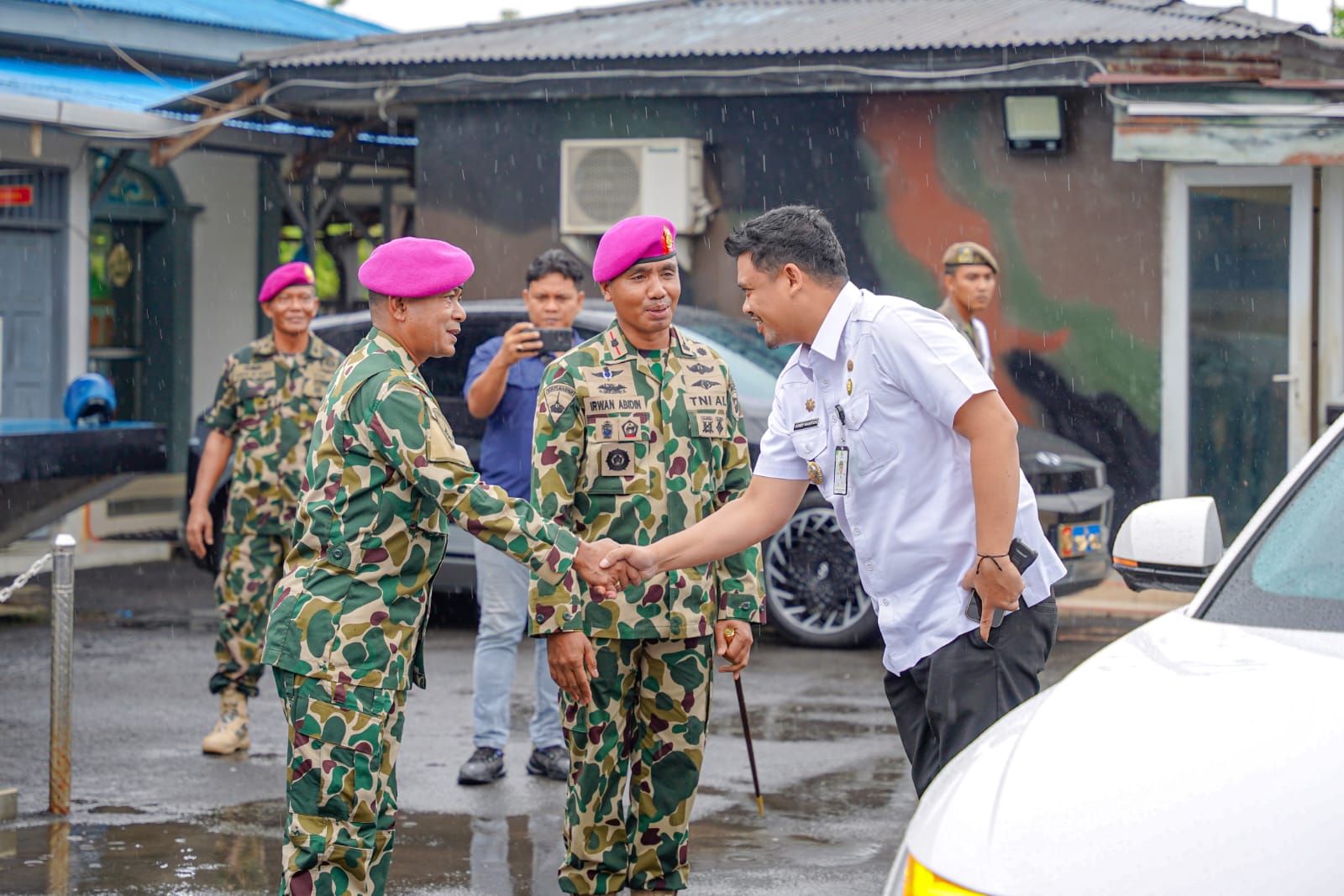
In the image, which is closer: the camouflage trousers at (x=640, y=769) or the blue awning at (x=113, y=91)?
the camouflage trousers at (x=640, y=769)

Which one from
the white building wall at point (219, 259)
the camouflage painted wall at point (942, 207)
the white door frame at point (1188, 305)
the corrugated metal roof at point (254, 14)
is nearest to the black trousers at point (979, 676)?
the white door frame at point (1188, 305)

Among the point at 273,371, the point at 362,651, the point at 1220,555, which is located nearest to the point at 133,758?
the point at 273,371

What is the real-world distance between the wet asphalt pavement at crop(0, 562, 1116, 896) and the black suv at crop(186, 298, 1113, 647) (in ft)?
0.84

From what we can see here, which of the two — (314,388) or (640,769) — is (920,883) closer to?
(640,769)

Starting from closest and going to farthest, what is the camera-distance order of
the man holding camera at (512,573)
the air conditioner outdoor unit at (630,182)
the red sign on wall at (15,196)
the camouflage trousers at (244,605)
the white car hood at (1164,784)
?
the white car hood at (1164,784), the man holding camera at (512,573), the camouflage trousers at (244,605), the red sign on wall at (15,196), the air conditioner outdoor unit at (630,182)

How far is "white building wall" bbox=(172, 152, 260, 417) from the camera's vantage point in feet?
51.0

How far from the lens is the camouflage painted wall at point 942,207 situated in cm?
1260

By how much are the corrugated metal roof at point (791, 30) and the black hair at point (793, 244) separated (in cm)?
826

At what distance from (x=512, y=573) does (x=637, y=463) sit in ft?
6.99

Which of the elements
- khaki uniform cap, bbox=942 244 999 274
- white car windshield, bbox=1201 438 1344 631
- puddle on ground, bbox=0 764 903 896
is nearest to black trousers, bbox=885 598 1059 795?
white car windshield, bbox=1201 438 1344 631

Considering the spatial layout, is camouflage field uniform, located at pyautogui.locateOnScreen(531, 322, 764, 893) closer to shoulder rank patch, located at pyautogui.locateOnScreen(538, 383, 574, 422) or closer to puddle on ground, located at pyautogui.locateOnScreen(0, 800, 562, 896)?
shoulder rank patch, located at pyautogui.locateOnScreen(538, 383, 574, 422)

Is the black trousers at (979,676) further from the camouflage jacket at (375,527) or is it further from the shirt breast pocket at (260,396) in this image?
the shirt breast pocket at (260,396)

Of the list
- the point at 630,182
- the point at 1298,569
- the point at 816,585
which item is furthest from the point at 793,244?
the point at 630,182

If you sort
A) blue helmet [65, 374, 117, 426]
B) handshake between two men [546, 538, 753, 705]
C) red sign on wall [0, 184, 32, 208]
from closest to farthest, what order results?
handshake between two men [546, 538, 753, 705]
blue helmet [65, 374, 117, 426]
red sign on wall [0, 184, 32, 208]
